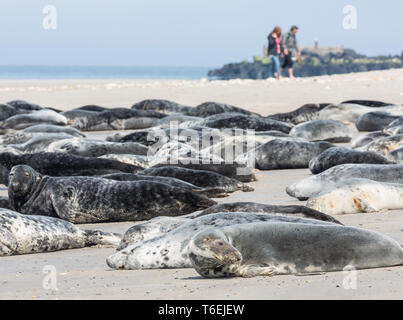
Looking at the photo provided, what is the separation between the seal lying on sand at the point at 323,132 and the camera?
36.1 feet

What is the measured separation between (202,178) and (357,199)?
6.07 feet

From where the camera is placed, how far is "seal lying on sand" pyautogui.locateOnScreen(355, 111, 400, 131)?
40.8 feet

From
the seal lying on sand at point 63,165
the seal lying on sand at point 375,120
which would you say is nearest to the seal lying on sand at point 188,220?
the seal lying on sand at point 63,165

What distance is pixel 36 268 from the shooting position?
4.56m

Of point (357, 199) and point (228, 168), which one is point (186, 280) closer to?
point (357, 199)

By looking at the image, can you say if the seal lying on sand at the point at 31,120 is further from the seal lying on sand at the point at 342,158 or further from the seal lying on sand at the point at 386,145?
the seal lying on sand at the point at 342,158

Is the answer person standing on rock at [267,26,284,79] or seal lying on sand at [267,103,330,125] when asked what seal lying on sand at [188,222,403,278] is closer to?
seal lying on sand at [267,103,330,125]

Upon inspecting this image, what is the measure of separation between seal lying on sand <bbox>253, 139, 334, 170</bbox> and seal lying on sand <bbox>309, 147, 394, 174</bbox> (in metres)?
0.77

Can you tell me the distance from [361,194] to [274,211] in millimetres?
1197

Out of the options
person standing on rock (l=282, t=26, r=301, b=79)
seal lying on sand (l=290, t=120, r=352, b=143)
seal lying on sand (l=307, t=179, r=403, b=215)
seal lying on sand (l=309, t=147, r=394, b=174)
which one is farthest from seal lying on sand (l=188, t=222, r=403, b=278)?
person standing on rock (l=282, t=26, r=301, b=79)

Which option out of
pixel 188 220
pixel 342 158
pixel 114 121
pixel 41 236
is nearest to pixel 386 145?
pixel 342 158

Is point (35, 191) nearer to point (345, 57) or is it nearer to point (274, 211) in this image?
point (274, 211)
